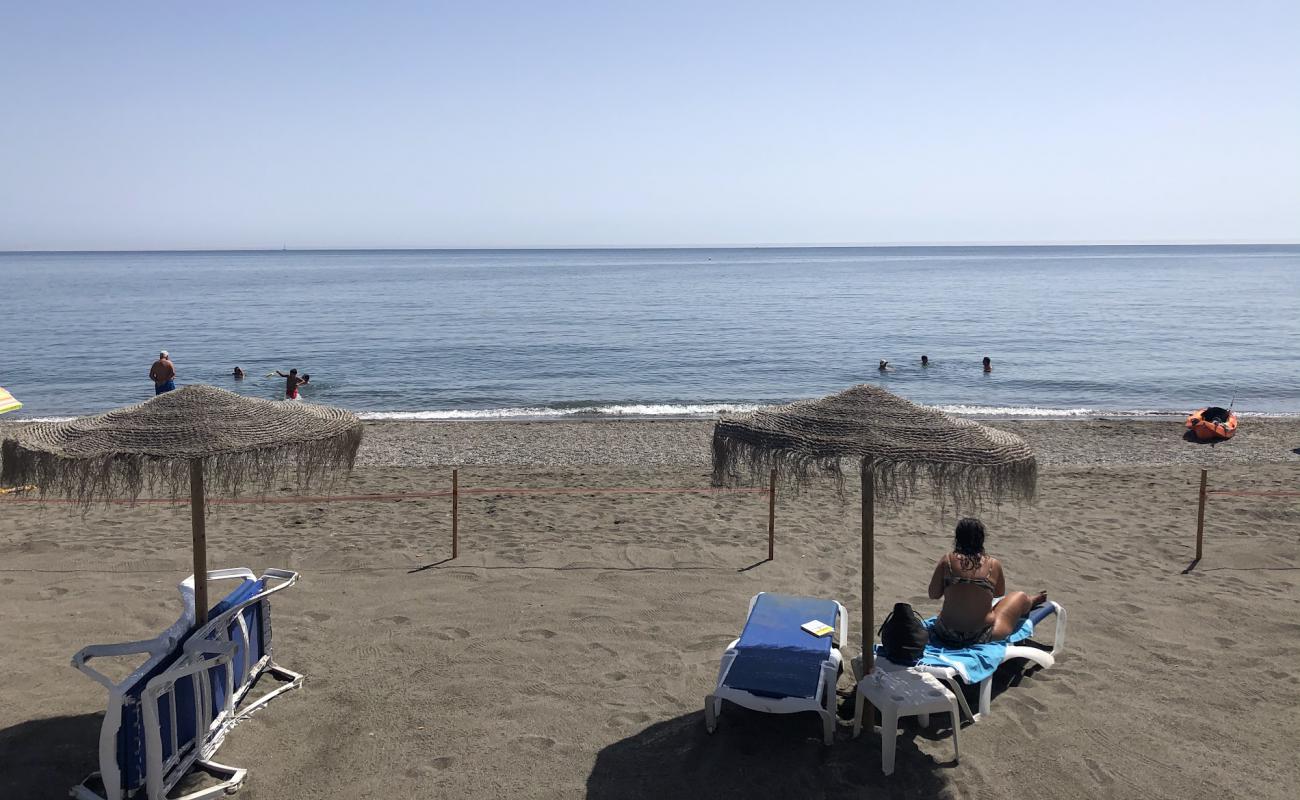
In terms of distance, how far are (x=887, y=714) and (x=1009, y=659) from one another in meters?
1.67

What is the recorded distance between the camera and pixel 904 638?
5523mm

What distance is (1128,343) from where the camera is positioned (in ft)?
128

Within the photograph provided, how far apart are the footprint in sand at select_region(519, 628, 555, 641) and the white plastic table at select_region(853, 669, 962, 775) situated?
2.67 meters

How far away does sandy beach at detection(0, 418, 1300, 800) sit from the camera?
512 cm

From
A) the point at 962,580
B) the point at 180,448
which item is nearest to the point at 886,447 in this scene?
the point at 962,580

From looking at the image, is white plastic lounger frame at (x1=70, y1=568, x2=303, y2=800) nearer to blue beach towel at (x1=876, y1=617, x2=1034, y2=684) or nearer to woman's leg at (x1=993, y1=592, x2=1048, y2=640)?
blue beach towel at (x1=876, y1=617, x2=1034, y2=684)

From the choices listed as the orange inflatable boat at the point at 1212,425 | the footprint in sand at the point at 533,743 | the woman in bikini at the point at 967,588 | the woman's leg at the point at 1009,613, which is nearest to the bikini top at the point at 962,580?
the woman in bikini at the point at 967,588

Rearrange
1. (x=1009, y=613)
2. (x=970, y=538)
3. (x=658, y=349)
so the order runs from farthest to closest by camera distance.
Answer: (x=658, y=349), (x=1009, y=613), (x=970, y=538)

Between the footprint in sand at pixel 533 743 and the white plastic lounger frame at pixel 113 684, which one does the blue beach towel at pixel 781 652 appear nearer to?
the footprint in sand at pixel 533 743

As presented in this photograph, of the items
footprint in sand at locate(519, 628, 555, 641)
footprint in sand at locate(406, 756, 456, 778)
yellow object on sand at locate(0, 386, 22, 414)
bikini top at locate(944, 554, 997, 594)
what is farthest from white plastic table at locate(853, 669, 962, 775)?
yellow object on sand at locate(0, 386, 22, 414)

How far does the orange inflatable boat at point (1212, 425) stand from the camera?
59.5ft

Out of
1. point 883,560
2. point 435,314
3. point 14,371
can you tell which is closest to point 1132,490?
point 883,560

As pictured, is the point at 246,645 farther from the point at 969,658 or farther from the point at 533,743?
the point at 969,658

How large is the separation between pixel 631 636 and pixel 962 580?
8.72 feet
